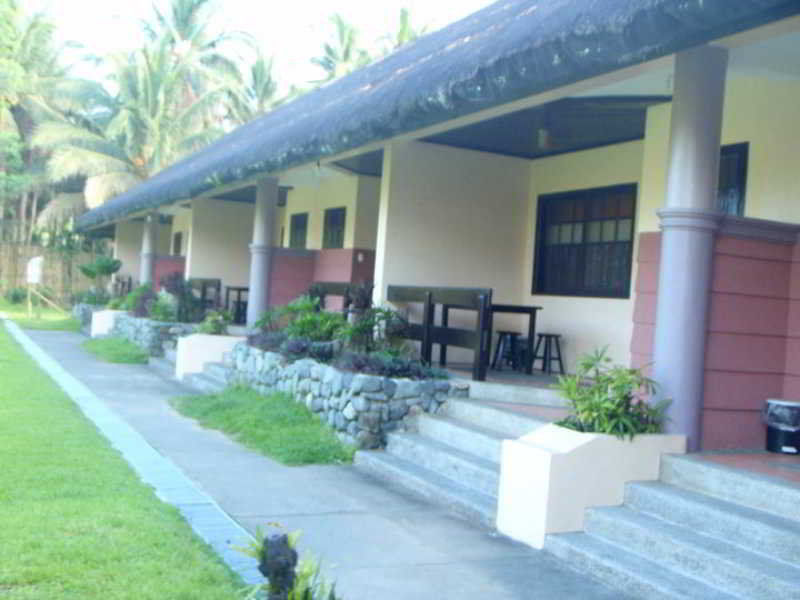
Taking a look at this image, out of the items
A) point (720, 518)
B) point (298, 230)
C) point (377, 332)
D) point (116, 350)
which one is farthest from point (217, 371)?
point (720, 518)

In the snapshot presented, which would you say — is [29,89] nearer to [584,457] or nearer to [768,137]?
[768,137]

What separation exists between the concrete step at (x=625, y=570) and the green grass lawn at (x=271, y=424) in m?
2.94

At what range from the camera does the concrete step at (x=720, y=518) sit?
173 inches

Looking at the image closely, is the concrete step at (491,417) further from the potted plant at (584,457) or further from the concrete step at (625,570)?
the concrete step at (625,570)

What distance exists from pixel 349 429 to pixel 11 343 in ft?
34.2

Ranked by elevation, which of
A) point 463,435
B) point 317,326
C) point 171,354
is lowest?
point 171,354


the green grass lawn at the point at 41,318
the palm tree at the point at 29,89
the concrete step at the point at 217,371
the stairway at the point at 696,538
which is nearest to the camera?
the stairway at the point at 696,538

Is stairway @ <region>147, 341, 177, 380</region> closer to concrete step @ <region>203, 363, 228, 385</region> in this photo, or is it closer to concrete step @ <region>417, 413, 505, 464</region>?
concrete step @ <region>203, 363, 228, 385</region>

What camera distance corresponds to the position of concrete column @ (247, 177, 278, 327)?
12.2 metres

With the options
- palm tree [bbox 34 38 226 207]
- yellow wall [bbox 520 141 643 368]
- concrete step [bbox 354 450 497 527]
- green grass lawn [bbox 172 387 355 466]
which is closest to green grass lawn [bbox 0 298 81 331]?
palm tree [bbox 34 38 226 207]

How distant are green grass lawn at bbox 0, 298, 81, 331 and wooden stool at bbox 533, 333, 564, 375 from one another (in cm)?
1493

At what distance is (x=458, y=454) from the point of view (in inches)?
271

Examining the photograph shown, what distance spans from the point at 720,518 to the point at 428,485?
7.78ft

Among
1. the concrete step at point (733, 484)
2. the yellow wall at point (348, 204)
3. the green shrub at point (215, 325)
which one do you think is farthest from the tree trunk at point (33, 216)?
the concrete step at point (733, 484)
